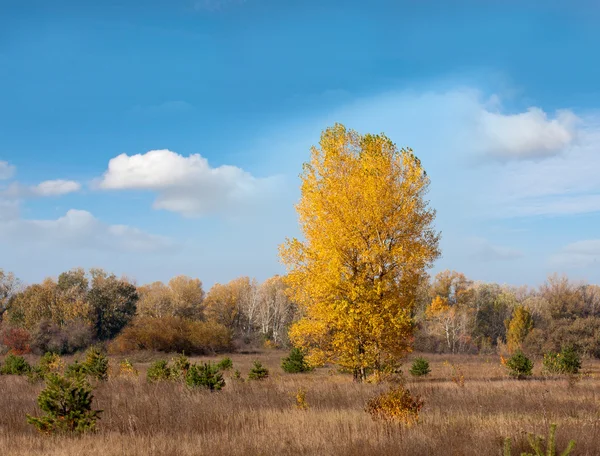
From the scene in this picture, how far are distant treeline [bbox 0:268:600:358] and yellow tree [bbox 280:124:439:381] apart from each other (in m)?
15.7

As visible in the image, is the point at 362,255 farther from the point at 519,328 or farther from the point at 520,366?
the point at 519,328

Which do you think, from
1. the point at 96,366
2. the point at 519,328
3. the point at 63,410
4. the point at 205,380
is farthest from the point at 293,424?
the point at 519,328

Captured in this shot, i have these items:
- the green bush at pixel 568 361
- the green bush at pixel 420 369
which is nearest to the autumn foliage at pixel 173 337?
the green bush at pixel 420 369

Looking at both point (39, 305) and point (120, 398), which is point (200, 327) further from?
point (120, 398)

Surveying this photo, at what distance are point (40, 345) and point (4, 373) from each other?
73.9 feet

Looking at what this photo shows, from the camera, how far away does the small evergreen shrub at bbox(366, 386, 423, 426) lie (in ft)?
28.2

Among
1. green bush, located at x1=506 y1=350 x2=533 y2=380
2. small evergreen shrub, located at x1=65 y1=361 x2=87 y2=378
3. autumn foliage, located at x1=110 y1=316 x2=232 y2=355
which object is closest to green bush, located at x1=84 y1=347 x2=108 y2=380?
small evergreen shrub, located at x1=65 y1=361 x2=87 y2=378

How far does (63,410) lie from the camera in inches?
352

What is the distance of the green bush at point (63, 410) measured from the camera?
8.78 m

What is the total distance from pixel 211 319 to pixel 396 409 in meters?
46.3

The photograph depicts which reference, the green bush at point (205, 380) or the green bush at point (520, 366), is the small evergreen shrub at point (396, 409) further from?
the green bush at point (520, 366)

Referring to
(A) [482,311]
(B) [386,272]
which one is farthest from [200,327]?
(A) [482,311]

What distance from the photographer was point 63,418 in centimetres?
888

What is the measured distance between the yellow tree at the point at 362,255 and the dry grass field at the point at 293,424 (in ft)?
11.6
